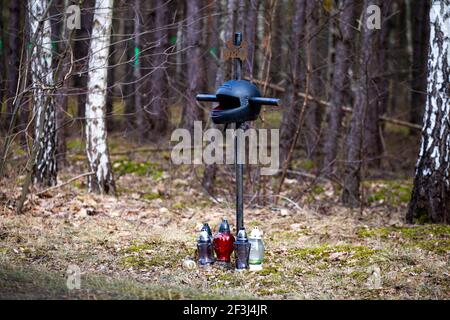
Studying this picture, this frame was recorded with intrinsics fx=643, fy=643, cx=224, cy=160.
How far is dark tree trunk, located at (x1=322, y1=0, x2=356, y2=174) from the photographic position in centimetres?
1325

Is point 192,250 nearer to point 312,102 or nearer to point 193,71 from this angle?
point 193,71

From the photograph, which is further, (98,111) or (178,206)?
(98,111)

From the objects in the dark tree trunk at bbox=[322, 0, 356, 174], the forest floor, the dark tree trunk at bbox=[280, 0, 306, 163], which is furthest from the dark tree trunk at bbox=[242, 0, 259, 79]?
the forest floor

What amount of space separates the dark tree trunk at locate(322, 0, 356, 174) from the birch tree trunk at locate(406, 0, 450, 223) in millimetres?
3428

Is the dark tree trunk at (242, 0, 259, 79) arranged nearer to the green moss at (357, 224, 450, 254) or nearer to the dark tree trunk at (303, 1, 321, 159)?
the dark tree trunk at (303, 1, 321, 159)

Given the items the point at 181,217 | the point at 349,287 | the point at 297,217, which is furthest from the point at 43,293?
the point at 297,217

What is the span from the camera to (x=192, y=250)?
7.54 meters

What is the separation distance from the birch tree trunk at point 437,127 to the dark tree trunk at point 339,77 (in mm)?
3428

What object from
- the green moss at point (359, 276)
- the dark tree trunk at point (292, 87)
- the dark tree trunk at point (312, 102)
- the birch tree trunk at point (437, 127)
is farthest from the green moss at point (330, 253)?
the dark tree trunk at point (312, 102)

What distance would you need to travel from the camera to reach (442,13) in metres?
8.89

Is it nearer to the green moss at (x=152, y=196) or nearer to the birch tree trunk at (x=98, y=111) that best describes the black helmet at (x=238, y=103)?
the birch tree trunk at (x=98, y=111)

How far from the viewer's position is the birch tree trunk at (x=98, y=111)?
10.7 m

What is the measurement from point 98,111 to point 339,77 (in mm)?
5530

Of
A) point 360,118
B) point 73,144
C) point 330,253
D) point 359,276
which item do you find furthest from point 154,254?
point 73,144
